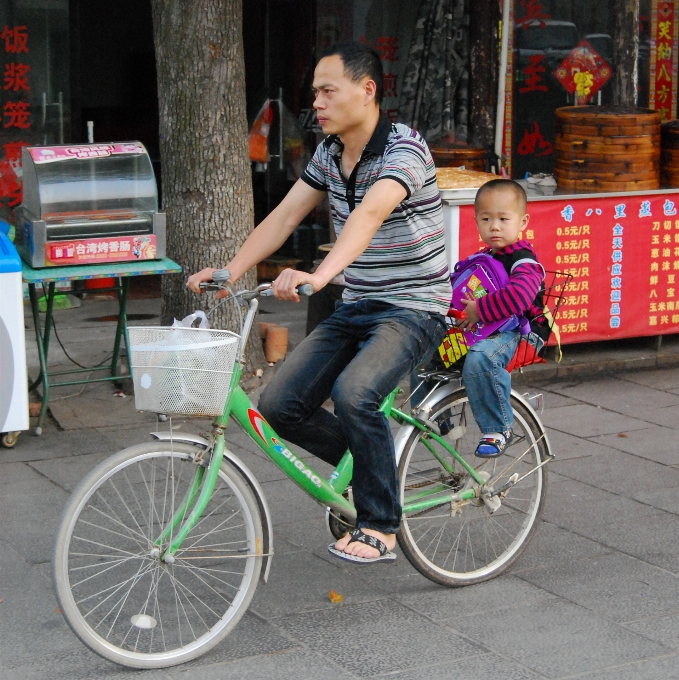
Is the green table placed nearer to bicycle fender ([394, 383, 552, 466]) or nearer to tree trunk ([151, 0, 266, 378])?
tree trunk ([151, 0, 266, 378])

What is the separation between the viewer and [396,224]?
12.6ft

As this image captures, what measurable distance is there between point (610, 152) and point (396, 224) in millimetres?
3869

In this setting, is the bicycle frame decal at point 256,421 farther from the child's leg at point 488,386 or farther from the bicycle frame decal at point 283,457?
the child's leg at point 488,386

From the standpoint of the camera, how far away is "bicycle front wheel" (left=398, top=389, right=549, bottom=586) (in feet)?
13.4

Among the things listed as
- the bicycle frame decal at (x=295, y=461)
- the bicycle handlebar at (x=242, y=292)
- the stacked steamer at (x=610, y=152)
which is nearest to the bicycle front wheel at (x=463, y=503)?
the bicycle frame decal at (x=295, y=461)

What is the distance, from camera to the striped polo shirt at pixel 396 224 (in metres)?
3.79

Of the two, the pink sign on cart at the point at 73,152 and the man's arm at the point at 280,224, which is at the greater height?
the pink sign on cart at the point at 73,152

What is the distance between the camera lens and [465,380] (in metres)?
4.06

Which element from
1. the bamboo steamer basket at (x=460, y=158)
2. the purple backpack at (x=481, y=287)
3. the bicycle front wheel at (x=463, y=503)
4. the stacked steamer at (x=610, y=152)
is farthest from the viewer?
→ the bamboo steamer basket at (x=460, y=158)

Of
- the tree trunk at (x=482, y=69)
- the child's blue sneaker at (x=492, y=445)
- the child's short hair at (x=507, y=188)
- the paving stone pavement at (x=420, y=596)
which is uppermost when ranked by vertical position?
the tree trunk at (x=482, y=69)

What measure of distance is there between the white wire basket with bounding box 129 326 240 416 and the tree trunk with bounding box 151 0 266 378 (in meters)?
3.07

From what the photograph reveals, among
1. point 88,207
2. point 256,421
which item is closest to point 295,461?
point 256,421

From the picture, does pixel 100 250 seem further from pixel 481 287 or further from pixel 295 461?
pixel 295 461

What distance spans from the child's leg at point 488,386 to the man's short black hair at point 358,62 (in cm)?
99
